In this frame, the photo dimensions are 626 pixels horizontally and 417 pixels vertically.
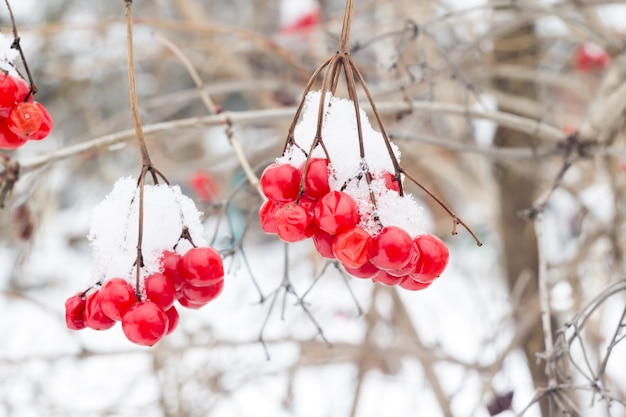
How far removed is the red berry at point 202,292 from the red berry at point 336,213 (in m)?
0.23

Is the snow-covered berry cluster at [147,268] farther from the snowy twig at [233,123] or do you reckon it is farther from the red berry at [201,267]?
the snowy twig at [233,123]

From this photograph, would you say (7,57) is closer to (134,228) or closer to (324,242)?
(134,228)

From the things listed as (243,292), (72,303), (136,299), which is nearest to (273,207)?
(136,299)

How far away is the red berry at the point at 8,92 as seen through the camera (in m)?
1.11

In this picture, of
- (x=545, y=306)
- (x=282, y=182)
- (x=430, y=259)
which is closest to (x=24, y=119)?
(x=282, y=182)

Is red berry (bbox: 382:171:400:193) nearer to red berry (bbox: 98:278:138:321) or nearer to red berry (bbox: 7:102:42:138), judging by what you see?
red berry (bbox: 98:278:138:321)

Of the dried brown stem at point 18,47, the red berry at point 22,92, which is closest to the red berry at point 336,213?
the dried brown stem at point 18,47

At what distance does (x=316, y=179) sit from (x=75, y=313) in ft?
1.42

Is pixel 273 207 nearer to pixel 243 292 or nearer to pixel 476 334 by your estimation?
pixel 243 292

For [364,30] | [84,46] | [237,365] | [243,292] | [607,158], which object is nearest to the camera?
[607,158]

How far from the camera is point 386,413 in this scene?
13.2ft

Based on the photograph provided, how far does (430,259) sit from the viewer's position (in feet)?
3.02

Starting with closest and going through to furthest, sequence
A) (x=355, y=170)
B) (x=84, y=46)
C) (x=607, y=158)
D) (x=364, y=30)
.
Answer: (x=355, y=170), (x=607, y=158), (x=364, y=30), (x=84, y=46)

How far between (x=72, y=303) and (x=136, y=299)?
14 centimetres
